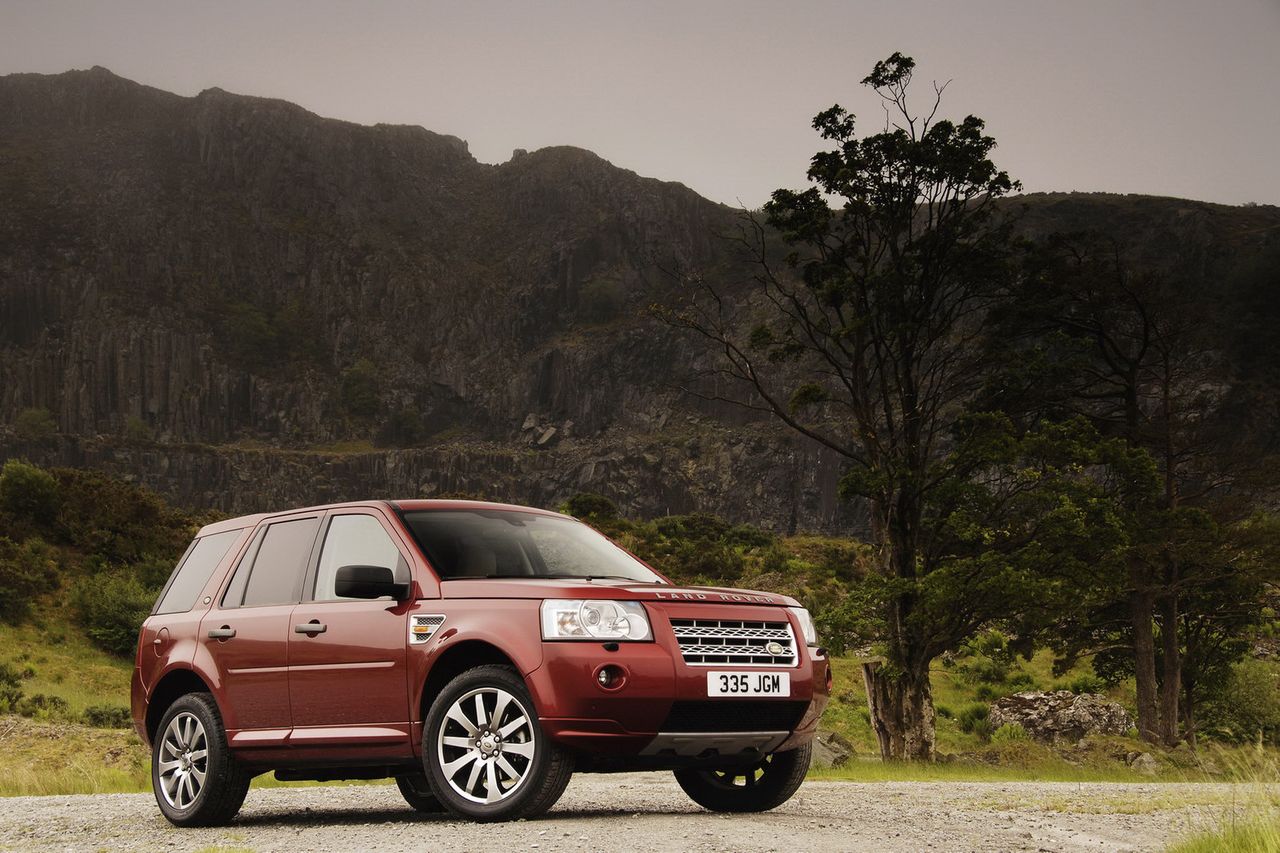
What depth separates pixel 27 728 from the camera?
26.3m

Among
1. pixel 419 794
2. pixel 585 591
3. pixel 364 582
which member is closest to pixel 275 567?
pixel 364 582

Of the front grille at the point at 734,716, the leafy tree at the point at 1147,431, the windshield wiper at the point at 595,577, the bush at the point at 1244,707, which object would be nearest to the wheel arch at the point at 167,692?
the windshield wiper at the point at 595,577

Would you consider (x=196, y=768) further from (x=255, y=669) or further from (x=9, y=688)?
(x=9, y=688)

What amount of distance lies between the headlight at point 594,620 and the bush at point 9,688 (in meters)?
26.4

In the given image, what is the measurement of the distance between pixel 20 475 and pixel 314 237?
490 ft

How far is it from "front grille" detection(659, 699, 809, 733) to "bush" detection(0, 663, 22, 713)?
2645 centimetres

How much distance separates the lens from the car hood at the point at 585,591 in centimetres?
718

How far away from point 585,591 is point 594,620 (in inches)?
6.6

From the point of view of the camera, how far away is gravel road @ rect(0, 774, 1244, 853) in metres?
6.71

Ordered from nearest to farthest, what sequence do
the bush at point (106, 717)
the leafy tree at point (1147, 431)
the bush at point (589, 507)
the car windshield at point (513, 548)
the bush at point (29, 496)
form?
the car windshield at point (513, 548)
the bush at point (106, 717)
the leafy tree at point (1147, 431)
the bush at point (29, 496)
the bush at point (589, 507)

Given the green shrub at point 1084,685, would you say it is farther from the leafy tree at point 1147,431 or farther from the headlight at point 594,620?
the headlight at point 594,620

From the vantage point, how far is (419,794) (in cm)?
948

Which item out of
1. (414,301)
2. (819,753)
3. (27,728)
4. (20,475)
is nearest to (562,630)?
(819,753)

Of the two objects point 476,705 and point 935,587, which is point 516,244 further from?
point 476,705
